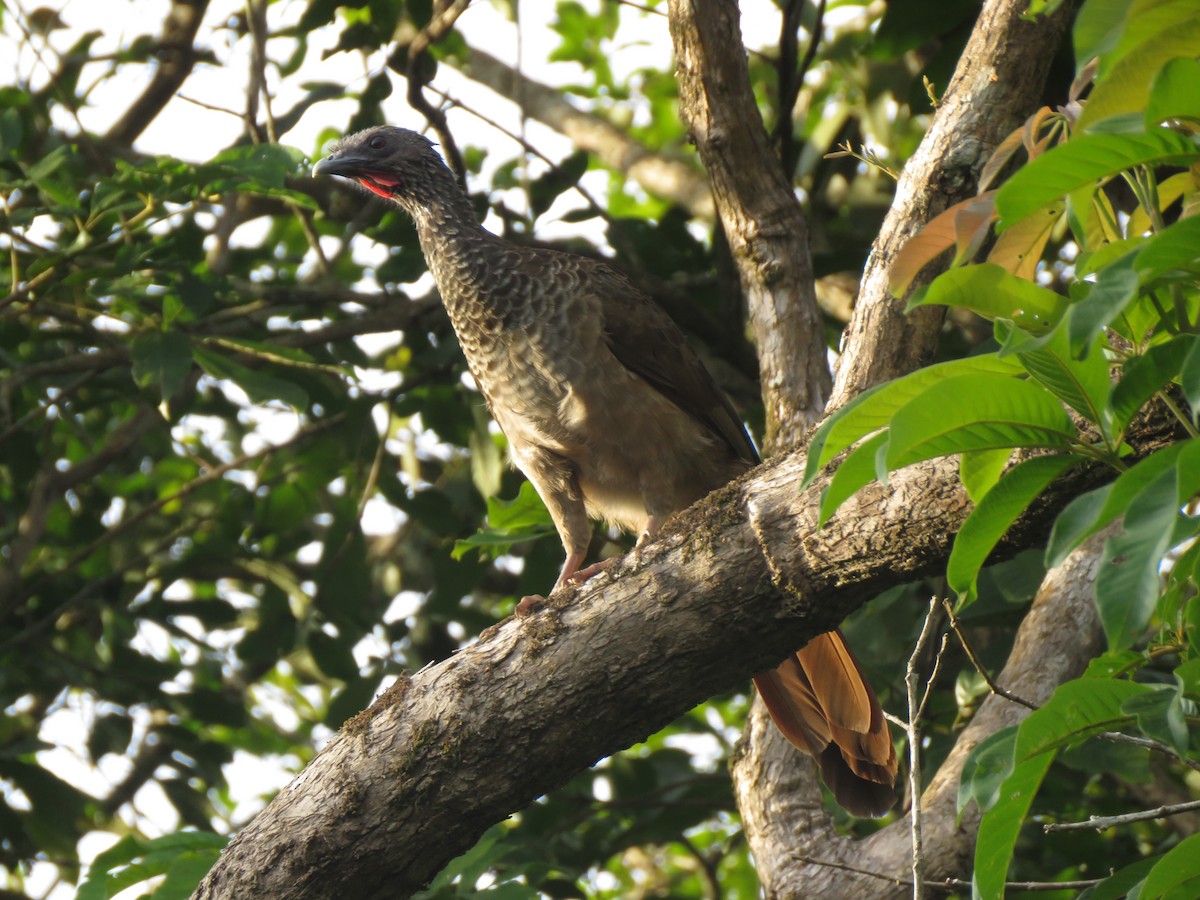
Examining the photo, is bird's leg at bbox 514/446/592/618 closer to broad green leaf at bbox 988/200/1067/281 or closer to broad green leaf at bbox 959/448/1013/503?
broad green leaf at bbox 988/200/1067/281

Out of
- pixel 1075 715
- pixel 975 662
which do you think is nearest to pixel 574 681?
pixel 975 662

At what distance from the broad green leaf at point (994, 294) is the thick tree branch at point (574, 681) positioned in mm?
553

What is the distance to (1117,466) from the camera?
4.59 ft

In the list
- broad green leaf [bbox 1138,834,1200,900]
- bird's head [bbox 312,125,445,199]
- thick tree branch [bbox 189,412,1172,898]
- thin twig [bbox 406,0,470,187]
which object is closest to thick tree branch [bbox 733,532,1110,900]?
thick tree branch [bbox 189,412,1172,898]

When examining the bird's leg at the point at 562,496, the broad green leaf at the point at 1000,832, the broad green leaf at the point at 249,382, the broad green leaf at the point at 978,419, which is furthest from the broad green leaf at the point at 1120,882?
the broad green leaf at the point at 249,382

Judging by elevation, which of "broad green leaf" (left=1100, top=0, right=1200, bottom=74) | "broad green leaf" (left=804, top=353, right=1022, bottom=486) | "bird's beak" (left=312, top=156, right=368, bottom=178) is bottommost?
"broad green leaf" (left=804, top=353, right=1022, bottom=486)

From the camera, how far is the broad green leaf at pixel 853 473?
135cm

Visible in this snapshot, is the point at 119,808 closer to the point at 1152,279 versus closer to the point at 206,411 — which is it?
the point at 206,411

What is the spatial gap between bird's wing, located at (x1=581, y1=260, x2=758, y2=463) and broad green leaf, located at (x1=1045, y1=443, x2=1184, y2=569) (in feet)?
8.20

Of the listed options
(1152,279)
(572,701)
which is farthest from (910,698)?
(1152,279)

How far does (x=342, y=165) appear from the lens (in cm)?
431

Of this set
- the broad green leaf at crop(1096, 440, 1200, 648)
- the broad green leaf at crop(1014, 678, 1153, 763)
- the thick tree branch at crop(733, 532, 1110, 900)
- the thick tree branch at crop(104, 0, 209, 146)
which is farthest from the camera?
the thick tree branch at crop(104, 0, 209, 146)

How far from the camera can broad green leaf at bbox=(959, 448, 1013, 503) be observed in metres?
1.51

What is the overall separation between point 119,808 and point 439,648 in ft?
6.32
